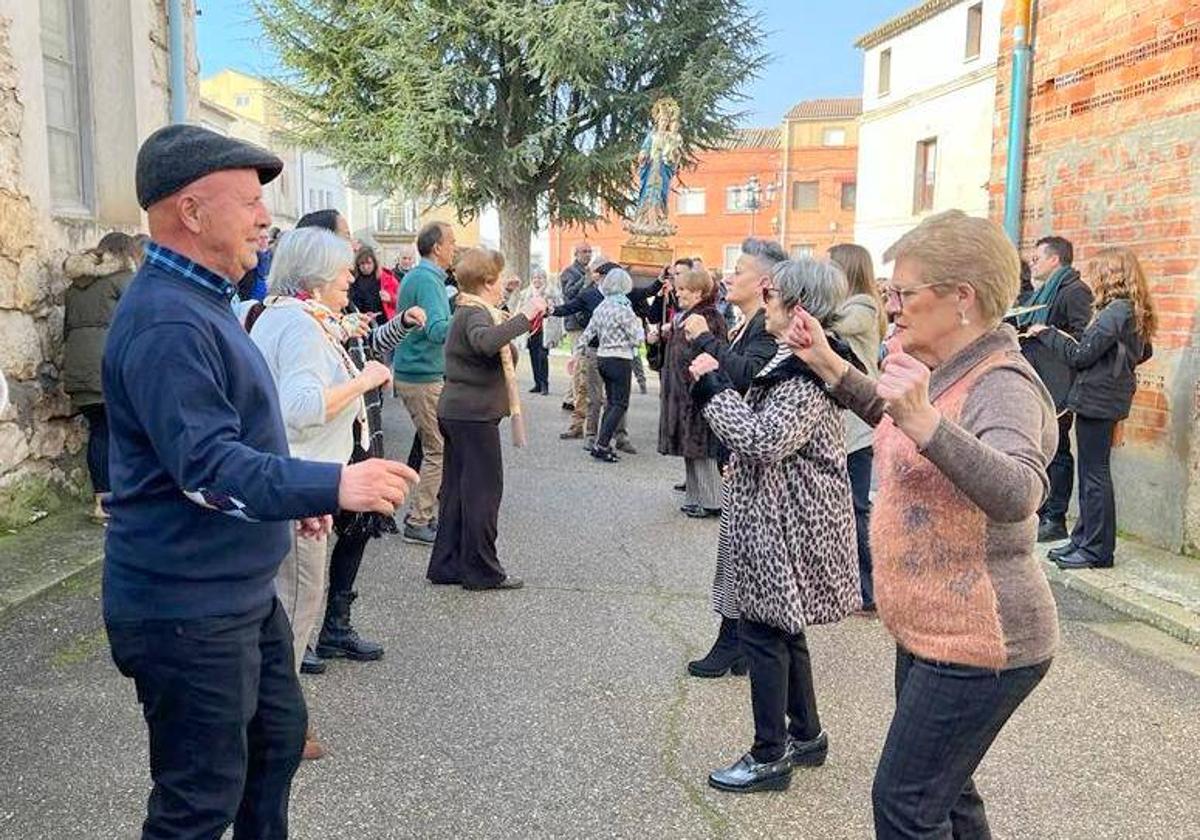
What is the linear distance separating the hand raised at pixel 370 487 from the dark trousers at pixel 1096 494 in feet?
16.9

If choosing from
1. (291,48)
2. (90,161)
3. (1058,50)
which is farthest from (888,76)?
(90,161)

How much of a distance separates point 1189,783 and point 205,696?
334cm

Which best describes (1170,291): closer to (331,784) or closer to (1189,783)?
(1189,783)

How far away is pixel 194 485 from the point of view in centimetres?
193

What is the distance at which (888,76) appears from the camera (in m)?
33.5

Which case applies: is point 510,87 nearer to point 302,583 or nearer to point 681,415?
point 681,415

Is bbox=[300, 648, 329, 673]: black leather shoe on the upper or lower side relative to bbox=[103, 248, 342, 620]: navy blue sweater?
lower

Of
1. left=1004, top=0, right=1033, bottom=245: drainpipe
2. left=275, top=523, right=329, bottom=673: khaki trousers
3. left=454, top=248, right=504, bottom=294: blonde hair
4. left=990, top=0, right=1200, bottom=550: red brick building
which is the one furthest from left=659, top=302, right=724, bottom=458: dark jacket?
left=275, top=523, right=329, bottom=673: khaki trousers

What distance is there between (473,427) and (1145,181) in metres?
4.67

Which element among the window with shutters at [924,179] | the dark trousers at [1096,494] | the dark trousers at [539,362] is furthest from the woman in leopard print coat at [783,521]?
the window with shutters at [924,179]

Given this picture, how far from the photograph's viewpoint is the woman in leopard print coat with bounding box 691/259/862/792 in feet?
10.6

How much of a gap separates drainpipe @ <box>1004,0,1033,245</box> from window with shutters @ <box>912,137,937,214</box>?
24589 millimetres

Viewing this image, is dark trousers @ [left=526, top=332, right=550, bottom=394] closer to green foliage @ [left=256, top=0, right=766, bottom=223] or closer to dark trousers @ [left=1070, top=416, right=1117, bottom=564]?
green foliage @ [left=256, top=0, right=766, bottom=223]

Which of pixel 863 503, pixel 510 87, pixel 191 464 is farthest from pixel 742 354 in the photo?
pixel 510 87
